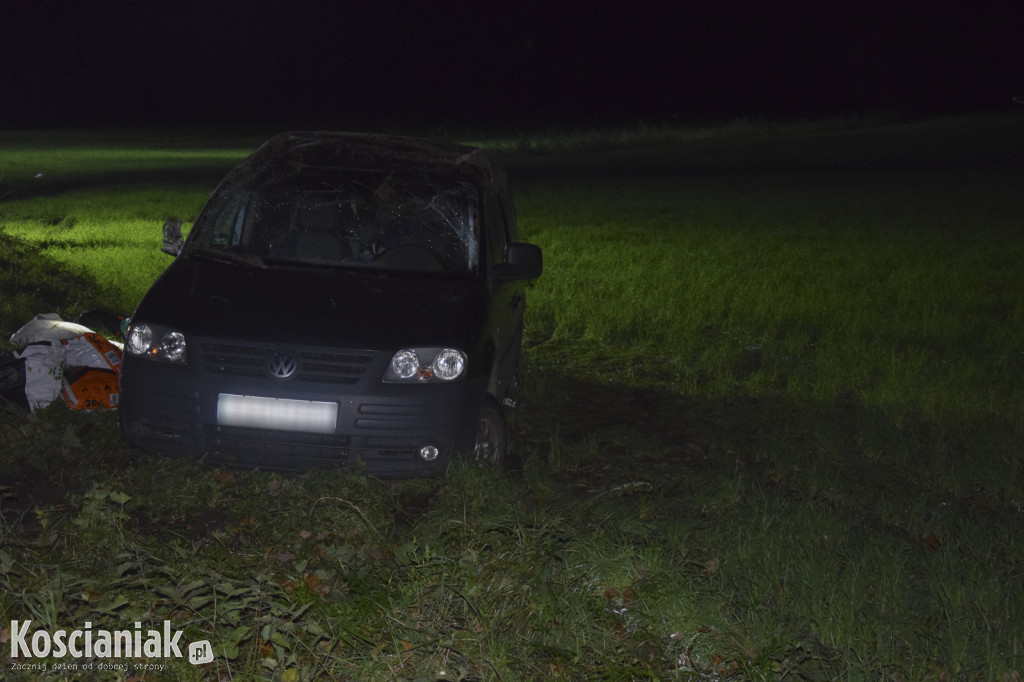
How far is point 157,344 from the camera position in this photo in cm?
559

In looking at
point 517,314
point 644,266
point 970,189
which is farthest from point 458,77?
point 517,314

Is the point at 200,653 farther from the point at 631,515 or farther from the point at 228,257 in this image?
the point at 228,257

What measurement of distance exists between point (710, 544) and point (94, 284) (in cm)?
900

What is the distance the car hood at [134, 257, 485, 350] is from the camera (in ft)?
Result: 18.2

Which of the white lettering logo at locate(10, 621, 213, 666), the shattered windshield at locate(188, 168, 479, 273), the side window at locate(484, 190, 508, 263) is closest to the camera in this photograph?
the white lettering logo at locate(10, 621, 213, 666)

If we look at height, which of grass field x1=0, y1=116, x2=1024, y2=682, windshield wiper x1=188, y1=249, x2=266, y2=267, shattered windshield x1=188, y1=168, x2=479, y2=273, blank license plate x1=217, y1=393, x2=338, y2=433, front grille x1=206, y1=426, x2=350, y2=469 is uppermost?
shattered windshield x1=188, y1=168, x2=479, y2=273

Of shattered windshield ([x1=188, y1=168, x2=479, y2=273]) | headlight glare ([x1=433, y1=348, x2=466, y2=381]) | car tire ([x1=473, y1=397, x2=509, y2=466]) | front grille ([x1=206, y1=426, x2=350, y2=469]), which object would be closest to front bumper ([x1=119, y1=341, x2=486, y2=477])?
front grille ([x1=206, y1=426, x2=350, y2=469])

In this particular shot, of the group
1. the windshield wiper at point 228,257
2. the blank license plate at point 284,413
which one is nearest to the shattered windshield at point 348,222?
the windshield wiper at point 228,257

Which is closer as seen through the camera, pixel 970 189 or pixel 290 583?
pixel 290 583

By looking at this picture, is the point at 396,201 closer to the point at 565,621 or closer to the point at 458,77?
the point at 565,621

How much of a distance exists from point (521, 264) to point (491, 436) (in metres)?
1.10

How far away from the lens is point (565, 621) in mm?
4129

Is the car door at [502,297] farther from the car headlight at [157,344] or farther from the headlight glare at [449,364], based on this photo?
the car headlight at [157,344]

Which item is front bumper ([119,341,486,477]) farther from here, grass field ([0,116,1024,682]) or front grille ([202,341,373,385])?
grass field ([0,116,1024,682])
